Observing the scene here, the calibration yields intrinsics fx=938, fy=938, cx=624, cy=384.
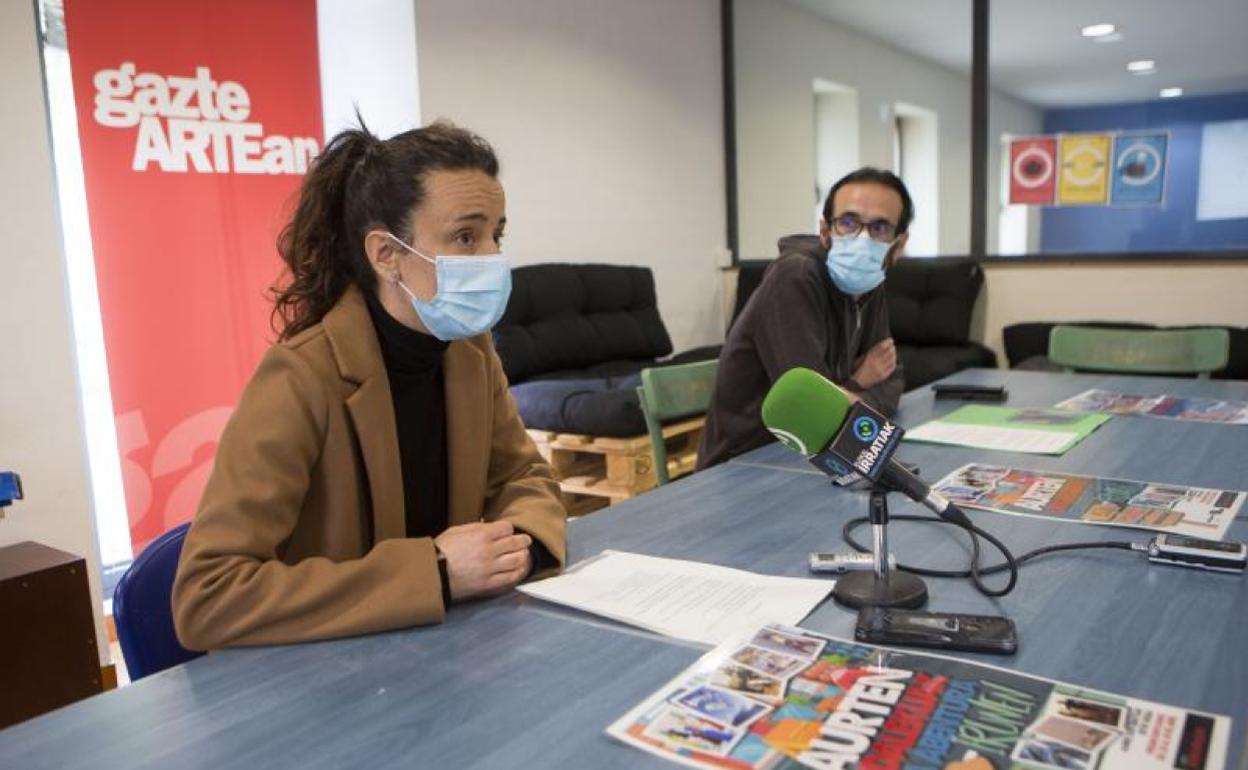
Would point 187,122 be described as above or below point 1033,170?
above

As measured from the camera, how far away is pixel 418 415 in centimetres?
139

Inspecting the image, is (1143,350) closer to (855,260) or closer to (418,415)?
(855,260)

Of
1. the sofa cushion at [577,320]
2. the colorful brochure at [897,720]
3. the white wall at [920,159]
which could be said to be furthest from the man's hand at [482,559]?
the white wall at [920,159]

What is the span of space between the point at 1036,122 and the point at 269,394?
4607mm

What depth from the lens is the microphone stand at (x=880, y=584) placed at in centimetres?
107

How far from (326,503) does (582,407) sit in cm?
235

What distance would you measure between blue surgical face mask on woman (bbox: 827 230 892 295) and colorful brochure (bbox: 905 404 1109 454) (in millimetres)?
398

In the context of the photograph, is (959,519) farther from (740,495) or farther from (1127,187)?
(1127,187)

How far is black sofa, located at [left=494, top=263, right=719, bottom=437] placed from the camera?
11.8ft

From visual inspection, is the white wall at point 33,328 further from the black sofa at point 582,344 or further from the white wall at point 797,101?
the white wall at point 797,101

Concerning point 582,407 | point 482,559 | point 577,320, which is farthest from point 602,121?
point 482,559

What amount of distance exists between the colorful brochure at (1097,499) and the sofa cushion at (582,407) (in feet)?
6.23

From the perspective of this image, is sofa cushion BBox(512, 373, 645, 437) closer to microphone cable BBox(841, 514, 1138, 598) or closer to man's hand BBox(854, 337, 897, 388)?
man's hand BBox(854, 337, 897, 388)

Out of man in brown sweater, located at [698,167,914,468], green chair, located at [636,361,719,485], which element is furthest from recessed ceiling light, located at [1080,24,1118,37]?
green chair, located at [636,361,719,485]
